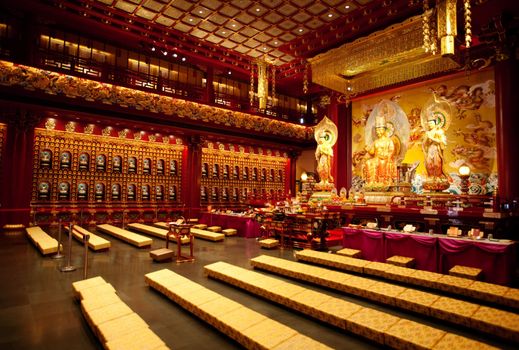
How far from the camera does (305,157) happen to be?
18.0 m

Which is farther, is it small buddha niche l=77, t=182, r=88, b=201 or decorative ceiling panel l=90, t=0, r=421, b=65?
small buddha niche l=77, t=182, r=88, b=201

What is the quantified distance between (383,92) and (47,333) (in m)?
10.9

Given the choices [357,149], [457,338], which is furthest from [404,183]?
[457,338]

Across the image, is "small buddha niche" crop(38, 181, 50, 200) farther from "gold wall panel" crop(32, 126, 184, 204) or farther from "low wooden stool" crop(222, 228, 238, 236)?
"low wooden stool" crop(222, 228, 238, 236)

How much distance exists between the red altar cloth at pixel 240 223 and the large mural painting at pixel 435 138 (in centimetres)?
356

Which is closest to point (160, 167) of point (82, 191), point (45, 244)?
point (82, 191)

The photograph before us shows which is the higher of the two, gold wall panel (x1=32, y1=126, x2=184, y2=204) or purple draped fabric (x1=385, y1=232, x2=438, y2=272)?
gold wall panel (x1=32, y1=126, x2=184, y2=204)

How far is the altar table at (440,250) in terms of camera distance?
4.10 m

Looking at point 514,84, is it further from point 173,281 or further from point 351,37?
point 173,281

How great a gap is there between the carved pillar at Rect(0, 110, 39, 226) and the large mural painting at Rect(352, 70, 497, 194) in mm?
10335

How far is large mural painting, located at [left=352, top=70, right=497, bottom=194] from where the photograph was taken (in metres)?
7.65

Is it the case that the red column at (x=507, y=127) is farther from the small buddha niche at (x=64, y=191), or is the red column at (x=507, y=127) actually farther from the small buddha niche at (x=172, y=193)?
the small buddha niche at (x=64, y=191)

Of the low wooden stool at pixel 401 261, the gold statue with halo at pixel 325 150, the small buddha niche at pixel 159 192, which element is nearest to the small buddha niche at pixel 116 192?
the small buddha niche at pixel 159 192

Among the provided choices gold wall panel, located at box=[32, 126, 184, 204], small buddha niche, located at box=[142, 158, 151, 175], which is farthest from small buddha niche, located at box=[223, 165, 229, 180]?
small buddha niche, located at box=[142, 158, 151, 175]
